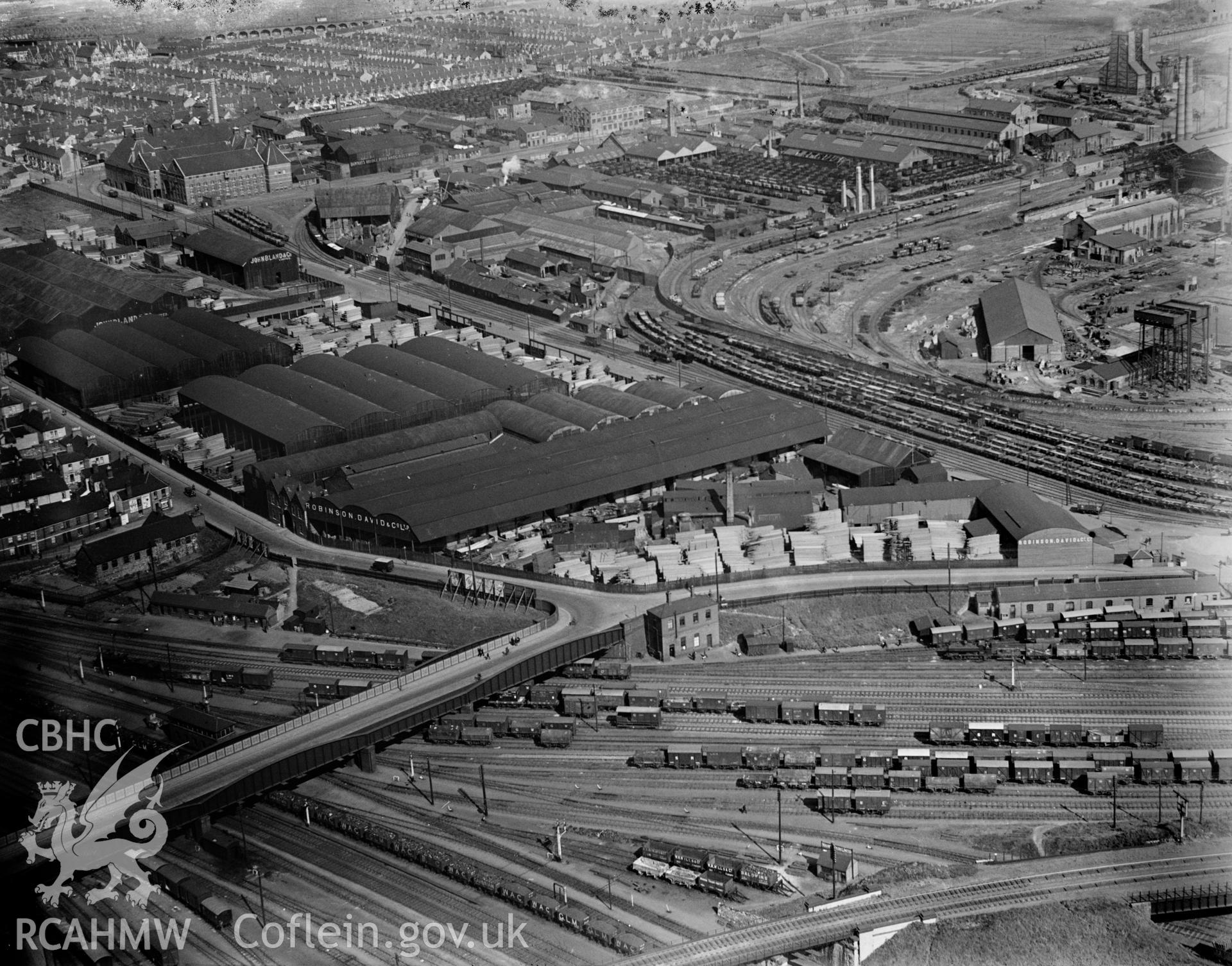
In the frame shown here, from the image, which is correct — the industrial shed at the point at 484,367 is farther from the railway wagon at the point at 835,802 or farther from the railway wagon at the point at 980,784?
the railway wagon at the point at 980,784

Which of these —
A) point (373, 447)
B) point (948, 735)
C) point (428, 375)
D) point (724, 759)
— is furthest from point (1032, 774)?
point (428, 375)

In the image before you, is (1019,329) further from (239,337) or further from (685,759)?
(685,759)

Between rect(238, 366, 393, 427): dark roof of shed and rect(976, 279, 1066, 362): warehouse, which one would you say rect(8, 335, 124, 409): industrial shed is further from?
rect(976, 279, 1066, 362): warehouse

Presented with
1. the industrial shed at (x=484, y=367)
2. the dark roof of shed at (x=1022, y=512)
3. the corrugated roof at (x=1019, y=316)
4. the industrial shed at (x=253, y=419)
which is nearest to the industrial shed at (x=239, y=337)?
the industrial shed at (x=253, y=419)

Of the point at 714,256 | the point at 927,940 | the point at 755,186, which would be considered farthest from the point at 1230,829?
the point at 755,186

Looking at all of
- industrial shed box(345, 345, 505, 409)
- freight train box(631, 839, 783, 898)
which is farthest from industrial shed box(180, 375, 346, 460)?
freight train box(631, 839, 783, 898)
